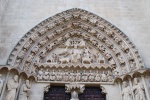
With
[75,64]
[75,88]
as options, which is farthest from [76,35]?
[75,88]

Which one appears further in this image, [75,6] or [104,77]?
[75,6]

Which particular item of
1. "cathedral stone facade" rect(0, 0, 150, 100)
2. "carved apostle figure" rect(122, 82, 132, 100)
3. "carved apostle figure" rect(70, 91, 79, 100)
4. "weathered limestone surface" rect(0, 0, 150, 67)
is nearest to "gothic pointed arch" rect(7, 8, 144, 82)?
"cathedral stone facade" rect(0, 0, 150, 100)

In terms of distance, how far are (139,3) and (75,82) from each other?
3.72m

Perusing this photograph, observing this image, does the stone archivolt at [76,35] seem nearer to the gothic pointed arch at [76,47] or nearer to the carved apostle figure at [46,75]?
the gothic pointed arch at [76,47]

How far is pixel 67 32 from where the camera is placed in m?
7.91

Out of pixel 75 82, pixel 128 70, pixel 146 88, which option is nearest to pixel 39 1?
pixel 75 82

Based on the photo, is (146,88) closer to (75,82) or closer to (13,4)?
(75,82)

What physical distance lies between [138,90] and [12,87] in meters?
3.18

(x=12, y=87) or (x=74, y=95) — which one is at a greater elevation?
(x=12, y=87)

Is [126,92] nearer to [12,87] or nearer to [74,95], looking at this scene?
[74,95]

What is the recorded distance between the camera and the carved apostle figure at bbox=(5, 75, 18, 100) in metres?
5.79

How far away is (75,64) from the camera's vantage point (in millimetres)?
6988

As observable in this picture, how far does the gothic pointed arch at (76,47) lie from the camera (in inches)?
265

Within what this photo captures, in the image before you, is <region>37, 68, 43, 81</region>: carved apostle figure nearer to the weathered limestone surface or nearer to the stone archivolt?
the stone archivolt
